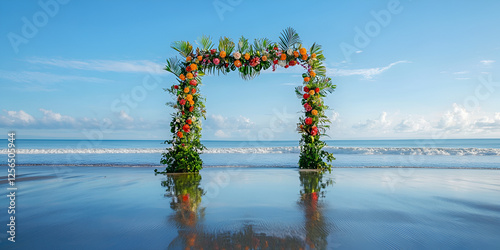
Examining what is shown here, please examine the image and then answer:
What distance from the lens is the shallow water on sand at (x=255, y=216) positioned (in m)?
3.03

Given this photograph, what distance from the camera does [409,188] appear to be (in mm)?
6445

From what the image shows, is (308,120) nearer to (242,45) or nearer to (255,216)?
(242,45)

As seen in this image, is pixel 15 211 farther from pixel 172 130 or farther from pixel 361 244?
pixel 172 130

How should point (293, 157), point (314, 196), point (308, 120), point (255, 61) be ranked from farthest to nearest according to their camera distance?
point (293, 157) < point (308, 120) < point (255, 61) < point (314, 196)

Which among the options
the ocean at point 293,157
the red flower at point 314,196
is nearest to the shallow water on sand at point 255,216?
the red flower at point 314,196

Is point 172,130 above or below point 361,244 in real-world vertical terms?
above

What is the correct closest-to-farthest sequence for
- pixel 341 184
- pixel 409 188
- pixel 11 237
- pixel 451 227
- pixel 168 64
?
pixel 11 237 → pixel 451 227 → pixel 409 188 → pixel 341 184 → pixel 168 64

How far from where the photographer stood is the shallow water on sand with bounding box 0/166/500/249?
119 inches

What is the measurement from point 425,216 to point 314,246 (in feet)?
7.16

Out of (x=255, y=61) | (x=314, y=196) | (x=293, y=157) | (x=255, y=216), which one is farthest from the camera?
(x=293, y=157)

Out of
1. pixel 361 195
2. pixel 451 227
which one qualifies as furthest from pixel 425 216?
pixel 361 195

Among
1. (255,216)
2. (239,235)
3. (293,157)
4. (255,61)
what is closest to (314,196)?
(255,216)

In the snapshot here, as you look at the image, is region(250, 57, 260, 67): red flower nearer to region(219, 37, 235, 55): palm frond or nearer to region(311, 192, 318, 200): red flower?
region(219, 37, 235, 55): palm frond

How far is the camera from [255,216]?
396 centimetres
